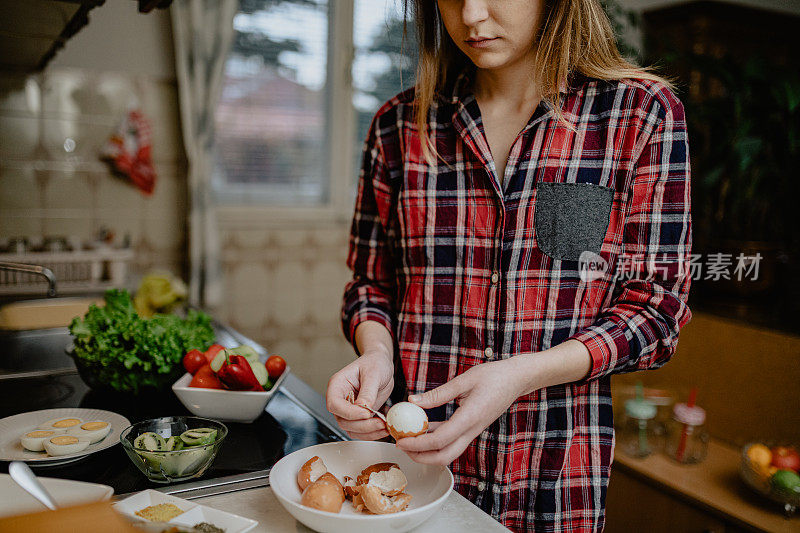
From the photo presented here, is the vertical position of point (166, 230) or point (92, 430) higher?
point (166, 230)

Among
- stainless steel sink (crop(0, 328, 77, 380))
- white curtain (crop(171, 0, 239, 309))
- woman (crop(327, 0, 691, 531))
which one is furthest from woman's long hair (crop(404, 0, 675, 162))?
white curtain (crop(171, 0, 239, 309))

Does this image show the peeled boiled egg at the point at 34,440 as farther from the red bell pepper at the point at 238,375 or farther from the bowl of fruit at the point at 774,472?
the bowl of fruit at the point at 774,472

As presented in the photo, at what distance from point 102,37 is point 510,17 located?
7.92 ft

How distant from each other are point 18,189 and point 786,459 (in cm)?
302

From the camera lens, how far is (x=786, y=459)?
2.00 metres

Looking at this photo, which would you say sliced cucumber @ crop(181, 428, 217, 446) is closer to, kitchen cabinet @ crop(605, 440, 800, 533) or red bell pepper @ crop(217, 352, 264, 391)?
red bell pepper @ crop(217, 352, 264, 391)

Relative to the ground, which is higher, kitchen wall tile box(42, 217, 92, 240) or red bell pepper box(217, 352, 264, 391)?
kitchen wall tile box(42, 217, 92, 240)

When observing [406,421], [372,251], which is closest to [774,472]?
[372,251]

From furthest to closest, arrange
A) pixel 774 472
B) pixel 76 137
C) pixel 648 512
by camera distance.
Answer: pixel 76 137 < pixel 648 512 < pixel 774 472

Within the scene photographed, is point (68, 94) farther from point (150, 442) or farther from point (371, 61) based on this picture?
point (150, 442)

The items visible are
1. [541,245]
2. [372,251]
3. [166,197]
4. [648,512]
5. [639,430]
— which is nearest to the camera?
[541,245]

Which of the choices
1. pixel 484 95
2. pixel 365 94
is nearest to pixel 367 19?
pixel 365 94

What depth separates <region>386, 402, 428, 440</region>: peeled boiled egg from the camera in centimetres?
84

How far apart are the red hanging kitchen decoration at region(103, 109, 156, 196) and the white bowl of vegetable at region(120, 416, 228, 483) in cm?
217
